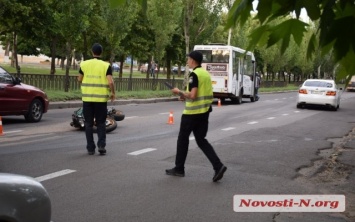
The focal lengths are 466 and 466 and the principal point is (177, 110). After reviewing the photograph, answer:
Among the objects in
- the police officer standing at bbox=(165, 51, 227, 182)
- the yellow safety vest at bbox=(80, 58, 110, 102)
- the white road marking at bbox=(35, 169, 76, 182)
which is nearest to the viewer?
the white road marking at bbox=(35, 169, 76, 182)

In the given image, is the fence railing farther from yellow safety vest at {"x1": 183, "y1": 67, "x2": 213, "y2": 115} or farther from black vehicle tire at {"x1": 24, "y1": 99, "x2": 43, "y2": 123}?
yellow safety vest at {"x1": 183, "y1": 67, "x2": 213, "y2": 115}

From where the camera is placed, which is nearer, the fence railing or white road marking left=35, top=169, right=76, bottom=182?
white road marking left=35, top=169, right=76, bottom=182

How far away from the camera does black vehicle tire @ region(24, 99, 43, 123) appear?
12899 mm

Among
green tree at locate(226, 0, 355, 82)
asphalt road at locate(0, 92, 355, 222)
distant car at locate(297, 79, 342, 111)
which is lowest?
asphalt road at locate(0, 92, 355, 222)

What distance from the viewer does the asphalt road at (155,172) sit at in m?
5.21

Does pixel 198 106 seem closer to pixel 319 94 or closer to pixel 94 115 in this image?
pixel 94 115

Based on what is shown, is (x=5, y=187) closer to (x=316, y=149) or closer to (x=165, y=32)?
(x=316, y=149)

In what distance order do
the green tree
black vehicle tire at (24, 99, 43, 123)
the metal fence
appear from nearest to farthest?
the green tree, black vehicle tire at (24, 99, 43, 123), the metal fence

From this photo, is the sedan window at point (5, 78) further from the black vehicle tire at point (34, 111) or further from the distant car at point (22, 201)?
the distant car at point (22, 201)

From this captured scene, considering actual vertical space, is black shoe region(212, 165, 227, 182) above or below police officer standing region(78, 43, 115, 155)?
below

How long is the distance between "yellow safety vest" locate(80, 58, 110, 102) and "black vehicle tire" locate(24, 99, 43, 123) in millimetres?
5369

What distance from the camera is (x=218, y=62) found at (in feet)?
84.9

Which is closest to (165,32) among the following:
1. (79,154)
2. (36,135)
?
(36,135)

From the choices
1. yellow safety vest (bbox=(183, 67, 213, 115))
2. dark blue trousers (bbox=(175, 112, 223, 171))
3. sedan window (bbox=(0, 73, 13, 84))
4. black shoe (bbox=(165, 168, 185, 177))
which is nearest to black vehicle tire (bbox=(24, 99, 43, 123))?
sedan window (bbox=(0, 73, 13, 84))
